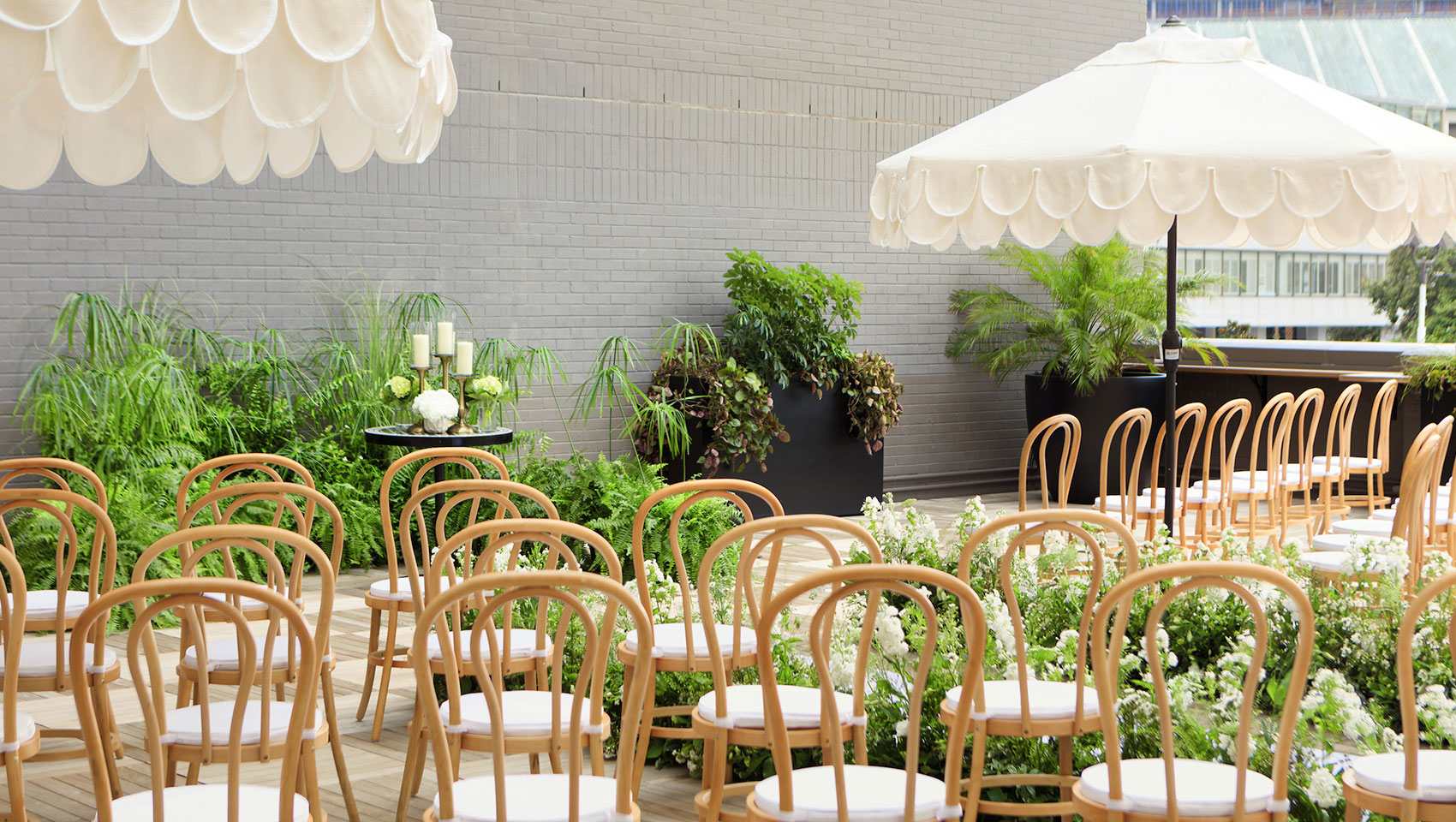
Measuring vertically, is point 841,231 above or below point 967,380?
above

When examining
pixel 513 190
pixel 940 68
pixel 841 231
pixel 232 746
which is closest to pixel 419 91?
pixel 232 746

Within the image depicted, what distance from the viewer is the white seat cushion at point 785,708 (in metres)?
3.18

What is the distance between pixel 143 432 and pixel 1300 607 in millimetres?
5985

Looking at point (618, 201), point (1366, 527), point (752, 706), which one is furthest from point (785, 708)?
point (618, 201)

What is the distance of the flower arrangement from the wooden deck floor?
1.03 metres

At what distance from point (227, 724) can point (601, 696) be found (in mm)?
967

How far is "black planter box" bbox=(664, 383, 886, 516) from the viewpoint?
9.27m

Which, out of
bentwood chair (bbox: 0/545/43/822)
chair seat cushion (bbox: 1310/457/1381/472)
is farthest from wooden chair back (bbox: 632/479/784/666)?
chair seat cushion (bbox: 1310/457/1381/472)

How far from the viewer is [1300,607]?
2463mm

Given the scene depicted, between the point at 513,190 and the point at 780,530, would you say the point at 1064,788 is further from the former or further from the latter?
the point at 513,190

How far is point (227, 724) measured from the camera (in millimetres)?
3209

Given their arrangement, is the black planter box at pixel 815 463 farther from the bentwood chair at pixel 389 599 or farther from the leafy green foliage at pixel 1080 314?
the bentwood chair at pixel 389 599

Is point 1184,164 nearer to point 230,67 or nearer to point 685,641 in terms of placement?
point 685,641

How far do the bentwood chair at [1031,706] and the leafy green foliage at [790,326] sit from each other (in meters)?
5.74
